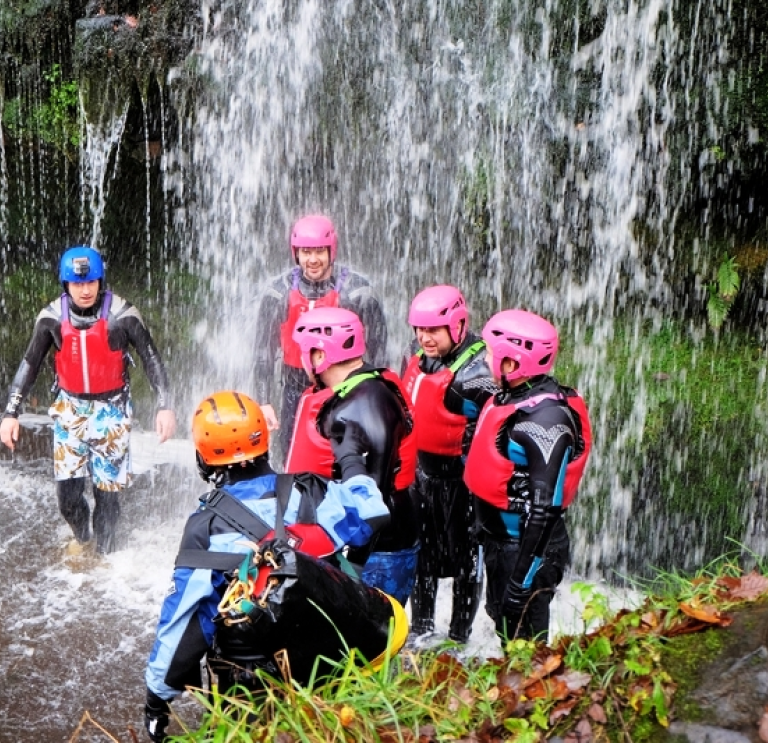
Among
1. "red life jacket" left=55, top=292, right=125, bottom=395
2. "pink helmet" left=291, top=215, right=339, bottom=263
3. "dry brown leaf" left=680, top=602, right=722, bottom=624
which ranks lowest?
"dry brown leaf" left=680, top=602, right=722, bottom=624

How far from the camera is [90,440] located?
21.5 ft

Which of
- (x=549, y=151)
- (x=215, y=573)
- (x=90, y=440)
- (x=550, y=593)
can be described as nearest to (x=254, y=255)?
(x=549, y=151)

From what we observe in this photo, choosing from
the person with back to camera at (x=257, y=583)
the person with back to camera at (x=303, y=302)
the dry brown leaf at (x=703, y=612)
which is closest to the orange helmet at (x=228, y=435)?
the person with back to camera at (x=257, y=583)

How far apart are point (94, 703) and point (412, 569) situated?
1871mm

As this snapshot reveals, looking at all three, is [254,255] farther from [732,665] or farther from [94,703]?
[732,665]

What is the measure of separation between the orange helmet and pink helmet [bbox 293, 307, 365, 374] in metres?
0.99

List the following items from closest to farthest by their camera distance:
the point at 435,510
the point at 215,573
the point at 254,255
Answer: the point at 215,573 < the point at 435,510 < the point at 254,255

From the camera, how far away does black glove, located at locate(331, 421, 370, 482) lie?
13.2 ft

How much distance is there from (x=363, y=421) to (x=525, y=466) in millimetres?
768

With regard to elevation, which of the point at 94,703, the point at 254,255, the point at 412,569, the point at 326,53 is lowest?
the point at 94,703

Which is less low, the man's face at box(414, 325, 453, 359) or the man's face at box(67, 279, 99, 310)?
the man's face at box(67, 279, 99, 310)

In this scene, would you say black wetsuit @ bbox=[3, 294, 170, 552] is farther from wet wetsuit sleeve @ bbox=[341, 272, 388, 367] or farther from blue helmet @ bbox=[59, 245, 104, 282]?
wet wetsuit sleeve @ bbox=[341, 272, 388, 367]

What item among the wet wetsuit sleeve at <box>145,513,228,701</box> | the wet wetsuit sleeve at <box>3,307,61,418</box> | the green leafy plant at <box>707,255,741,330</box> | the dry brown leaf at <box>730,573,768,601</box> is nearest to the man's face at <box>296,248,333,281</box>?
the wet wetsuit sleeve at <box>3,307,61,418</box>

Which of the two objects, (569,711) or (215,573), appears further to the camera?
(215,573)
